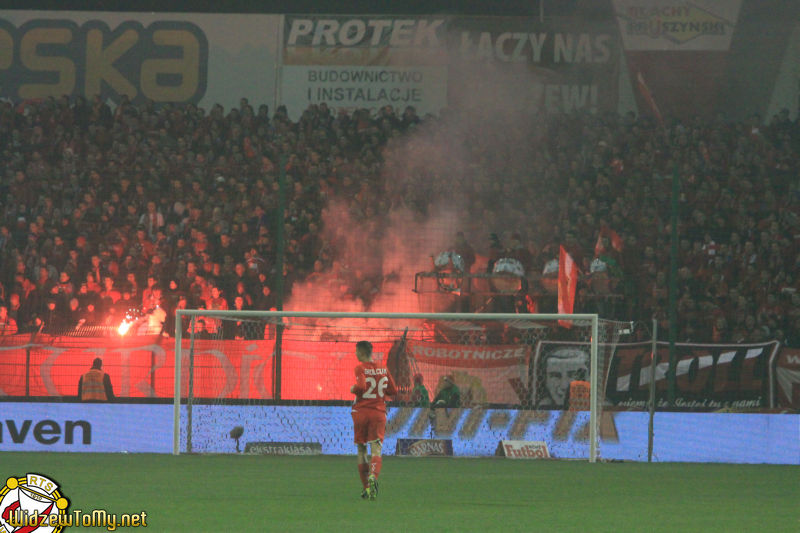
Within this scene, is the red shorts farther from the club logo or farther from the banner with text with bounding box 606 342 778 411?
the banner with text with bounding box 606 342 778 411

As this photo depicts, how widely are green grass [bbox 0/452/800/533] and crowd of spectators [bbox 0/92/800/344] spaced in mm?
3715

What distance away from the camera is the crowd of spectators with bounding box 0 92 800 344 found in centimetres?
1781

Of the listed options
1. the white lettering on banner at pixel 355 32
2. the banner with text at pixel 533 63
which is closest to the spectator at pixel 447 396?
the banner with text at pixel 533 63

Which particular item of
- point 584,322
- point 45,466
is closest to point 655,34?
point 584,322

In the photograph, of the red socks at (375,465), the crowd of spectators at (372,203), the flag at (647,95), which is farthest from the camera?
the flag at (647,95)

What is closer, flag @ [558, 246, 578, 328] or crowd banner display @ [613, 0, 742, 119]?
flag @ [558, 246, 578, 328]

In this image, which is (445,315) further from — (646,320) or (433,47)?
(433,47)

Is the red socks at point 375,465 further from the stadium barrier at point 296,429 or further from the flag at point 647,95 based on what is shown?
the flag at point 647,95

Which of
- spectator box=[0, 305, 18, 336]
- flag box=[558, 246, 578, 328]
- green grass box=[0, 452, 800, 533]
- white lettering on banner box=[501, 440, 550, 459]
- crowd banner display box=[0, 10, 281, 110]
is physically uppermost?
crowd banner display box=[0, 10, 281, 110]

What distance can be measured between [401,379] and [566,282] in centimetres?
310

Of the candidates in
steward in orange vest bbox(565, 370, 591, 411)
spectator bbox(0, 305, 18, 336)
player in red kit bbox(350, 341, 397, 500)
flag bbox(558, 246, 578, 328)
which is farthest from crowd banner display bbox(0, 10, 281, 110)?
player in red kit bbox(350, 341, 397, 500)

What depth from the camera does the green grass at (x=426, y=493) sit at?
8.39 meters

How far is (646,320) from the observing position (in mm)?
17250

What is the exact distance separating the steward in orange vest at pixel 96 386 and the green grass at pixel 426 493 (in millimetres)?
1096
